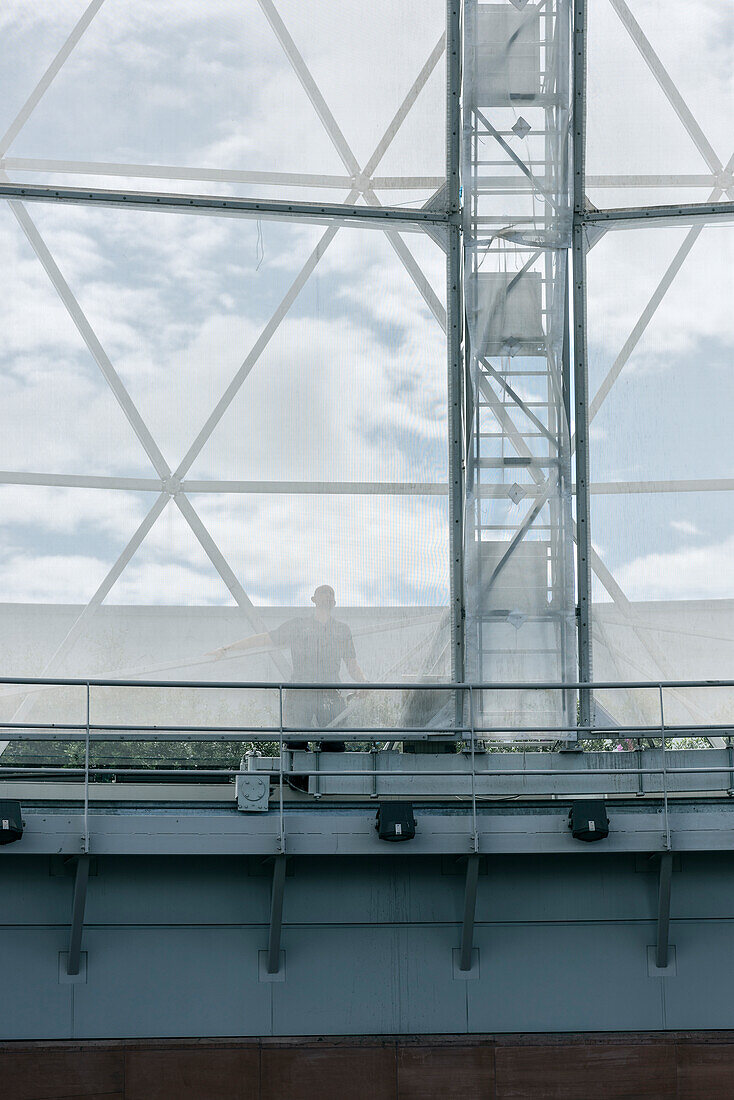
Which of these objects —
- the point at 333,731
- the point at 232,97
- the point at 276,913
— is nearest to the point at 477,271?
the point at 232,97

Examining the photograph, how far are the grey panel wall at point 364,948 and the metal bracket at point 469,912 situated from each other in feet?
0.44

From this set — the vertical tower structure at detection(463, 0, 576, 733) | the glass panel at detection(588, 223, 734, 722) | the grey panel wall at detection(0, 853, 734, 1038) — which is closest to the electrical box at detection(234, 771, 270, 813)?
the grey panel wall at detection(0, 853, 734, 1038)

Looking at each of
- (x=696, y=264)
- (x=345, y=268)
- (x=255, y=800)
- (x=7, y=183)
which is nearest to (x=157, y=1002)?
(x=255, y=800)

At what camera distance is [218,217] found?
11.2 m

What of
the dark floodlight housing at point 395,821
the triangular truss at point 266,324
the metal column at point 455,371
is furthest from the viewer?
the metal column at point 455,371

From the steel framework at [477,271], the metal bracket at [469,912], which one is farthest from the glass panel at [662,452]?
the metal bracket at [469,912]

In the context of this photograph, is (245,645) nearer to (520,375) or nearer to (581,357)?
(520,375)

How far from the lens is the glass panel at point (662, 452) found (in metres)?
11.3

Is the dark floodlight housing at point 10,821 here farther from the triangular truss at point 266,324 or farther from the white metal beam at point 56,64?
the white metal beam at point 56,64

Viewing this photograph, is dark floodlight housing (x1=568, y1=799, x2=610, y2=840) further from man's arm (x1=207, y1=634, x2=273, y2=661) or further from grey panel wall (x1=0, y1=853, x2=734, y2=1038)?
man's arm (x1=207, y1=634, x2=273, y2=661)

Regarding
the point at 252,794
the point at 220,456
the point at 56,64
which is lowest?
the point at 252,794

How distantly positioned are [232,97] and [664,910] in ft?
28.6

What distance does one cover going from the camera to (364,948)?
9414 millimetres

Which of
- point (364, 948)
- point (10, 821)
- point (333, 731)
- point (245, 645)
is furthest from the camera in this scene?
point (245, 645)
